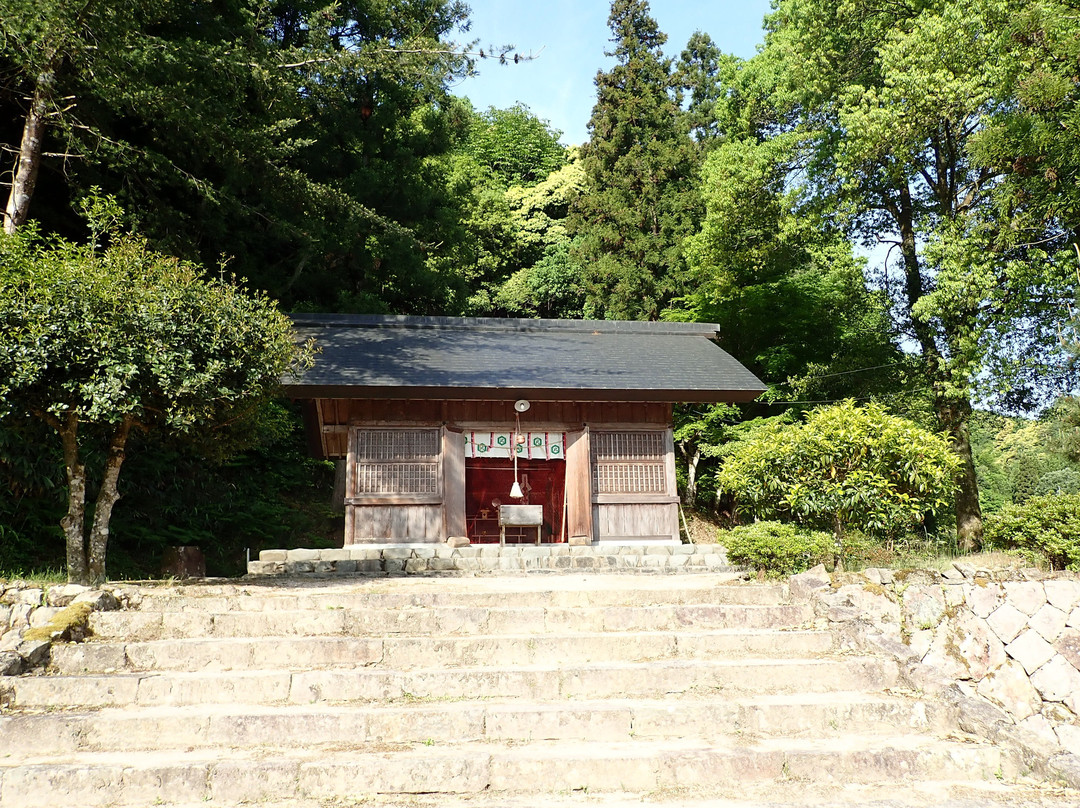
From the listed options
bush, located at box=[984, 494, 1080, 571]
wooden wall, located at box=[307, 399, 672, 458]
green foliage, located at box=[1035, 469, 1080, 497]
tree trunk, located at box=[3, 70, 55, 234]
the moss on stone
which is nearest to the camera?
the moss on stone

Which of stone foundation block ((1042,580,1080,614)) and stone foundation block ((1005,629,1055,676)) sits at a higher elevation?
stone foundation block ((1042,580,1080,614))

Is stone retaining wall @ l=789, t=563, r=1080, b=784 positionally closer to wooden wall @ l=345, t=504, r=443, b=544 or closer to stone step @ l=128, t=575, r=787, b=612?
stone step @ l=128, t=575, r=787, b=612

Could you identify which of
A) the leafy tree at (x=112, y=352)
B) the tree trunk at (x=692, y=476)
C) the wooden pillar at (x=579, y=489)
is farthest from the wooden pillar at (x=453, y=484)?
the tree trunk at (x=692, y=476)

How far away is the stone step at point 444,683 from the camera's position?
4.91 m

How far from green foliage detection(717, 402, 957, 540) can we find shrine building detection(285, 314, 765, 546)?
348 cm

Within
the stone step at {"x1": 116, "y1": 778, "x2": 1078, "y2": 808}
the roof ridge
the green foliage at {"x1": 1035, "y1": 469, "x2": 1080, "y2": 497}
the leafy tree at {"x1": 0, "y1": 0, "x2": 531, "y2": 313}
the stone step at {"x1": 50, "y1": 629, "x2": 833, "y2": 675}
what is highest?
the leafy tree at {"x1": 0, "y1": 0, "x2": 531, "y2": 313}

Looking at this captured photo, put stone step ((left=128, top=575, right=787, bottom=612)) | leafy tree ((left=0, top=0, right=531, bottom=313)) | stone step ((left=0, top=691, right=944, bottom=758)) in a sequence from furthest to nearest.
Result: leafy tree ((left=0, top=0, right=531, bottom=313)) < stone step ((left=128, top=575, right=787, bottom=612)) < stone step ((left=0, top=691, right=944, bottom=758))

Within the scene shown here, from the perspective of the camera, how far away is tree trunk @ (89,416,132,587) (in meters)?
7.43

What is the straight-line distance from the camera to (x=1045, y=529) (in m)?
8.30

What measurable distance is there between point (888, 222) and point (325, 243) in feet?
41.6

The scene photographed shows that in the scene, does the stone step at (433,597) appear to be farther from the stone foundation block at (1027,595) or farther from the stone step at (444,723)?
the stone foundation block at (1027,595)

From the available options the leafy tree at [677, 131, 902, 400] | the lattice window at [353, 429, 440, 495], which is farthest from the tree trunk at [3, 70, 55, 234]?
the leafy tree at [677, 131, 902, 400]

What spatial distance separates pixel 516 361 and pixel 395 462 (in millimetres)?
2764

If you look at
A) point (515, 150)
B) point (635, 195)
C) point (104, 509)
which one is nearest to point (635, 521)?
point (104, 509)
